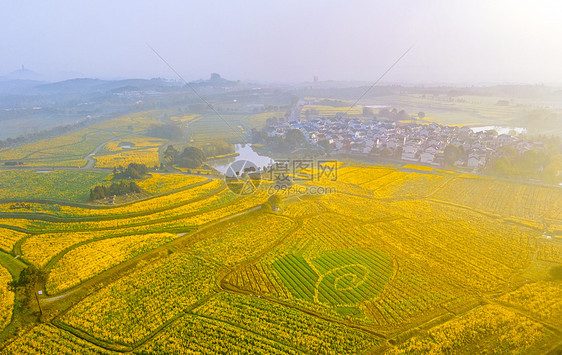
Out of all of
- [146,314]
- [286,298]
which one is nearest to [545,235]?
[286,298]

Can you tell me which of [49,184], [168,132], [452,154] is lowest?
[49,184]

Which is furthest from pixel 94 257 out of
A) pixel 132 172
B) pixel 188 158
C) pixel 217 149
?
pixel 217 149

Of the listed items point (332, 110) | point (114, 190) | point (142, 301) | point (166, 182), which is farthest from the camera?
point (332, 110)

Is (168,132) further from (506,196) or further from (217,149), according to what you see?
(506,196)

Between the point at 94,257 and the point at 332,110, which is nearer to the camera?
the point at 94,257

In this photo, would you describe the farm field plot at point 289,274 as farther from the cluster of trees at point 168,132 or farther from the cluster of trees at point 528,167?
the cluster of trees at point 168,132

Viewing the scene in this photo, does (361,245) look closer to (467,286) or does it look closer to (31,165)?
(467,286)

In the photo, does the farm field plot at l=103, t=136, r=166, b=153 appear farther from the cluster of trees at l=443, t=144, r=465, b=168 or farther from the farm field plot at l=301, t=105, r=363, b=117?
the cluster of trees at l=443, t=144, r=465, b=168
